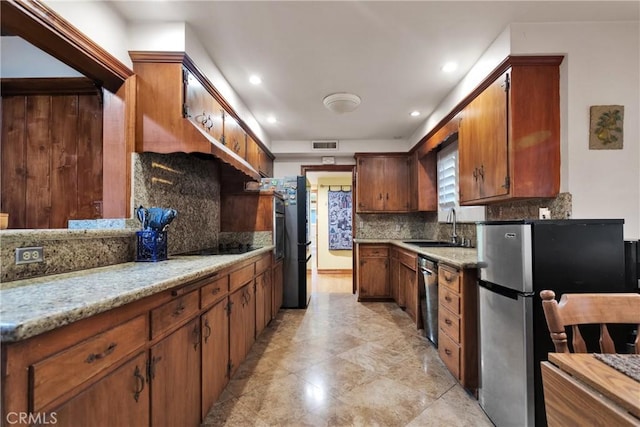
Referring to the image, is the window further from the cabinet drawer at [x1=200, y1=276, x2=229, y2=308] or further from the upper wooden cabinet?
the cabinet drawer at [x1=200, y1=276, x2=229, y2=308]

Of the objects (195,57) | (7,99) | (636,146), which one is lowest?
(636,146)

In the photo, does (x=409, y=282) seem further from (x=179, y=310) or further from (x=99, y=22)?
(x=99, y=22)

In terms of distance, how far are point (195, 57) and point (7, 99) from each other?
1.40 meters

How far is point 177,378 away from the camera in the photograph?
142 cm

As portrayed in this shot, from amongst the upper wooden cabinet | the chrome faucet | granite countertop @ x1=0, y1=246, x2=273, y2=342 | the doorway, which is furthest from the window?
the doorway

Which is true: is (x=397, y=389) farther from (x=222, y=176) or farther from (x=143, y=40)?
(x=143, y=40)

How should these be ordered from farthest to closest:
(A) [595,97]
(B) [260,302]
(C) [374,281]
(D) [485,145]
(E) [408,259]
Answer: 1. (C) [374,281]
2. (E) [408,259]
3. (B) [260,302]
4. (D) [485,145]
5. (A) [595,97]

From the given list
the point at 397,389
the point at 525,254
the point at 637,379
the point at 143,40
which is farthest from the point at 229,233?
the point at 637,379

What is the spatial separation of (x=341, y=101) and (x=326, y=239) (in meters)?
4.69

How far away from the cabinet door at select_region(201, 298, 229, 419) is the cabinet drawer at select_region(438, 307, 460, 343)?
5.49 feet

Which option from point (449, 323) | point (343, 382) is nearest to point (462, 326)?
point (449, 323)

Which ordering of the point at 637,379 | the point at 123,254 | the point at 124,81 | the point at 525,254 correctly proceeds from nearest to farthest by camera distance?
the point at 637,379 < the point at 525,254 < the point at 123,254 < the point at 124,81

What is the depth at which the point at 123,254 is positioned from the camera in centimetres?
188

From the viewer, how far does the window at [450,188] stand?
3535 millimetres
